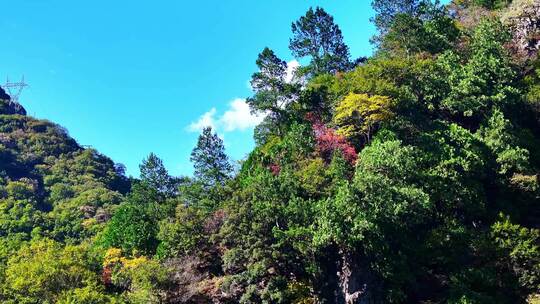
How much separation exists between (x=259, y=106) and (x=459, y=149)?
1966 cm

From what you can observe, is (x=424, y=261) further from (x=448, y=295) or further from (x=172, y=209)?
(x=172, y=209)

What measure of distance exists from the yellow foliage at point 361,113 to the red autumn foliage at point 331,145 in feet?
2.10

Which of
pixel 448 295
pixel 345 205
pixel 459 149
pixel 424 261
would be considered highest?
pixel 459 149

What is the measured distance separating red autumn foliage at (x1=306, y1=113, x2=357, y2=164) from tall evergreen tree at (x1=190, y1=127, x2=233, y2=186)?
1376cm

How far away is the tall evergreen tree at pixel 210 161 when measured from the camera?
5250 cm

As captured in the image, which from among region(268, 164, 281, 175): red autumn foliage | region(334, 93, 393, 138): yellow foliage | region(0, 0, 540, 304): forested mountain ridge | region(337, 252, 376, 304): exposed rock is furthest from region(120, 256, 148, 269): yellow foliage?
region(334, 93, 393, 138): yellow foliage

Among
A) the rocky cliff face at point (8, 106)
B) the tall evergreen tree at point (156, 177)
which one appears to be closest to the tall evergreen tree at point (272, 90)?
the tall evergreen tree at point (156, 177)

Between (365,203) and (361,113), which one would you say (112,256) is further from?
(361,113)

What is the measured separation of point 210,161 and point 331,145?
17.0 metres

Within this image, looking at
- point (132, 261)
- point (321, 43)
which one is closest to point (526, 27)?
point (321, 43)

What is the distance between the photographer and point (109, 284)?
39.0m

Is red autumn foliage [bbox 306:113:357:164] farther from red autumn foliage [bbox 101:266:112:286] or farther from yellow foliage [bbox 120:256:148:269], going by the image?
red autumn foliage [bbox 101:266:112:286]

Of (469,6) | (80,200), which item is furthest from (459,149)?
(80,200)

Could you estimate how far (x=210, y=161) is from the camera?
53.3 metres
